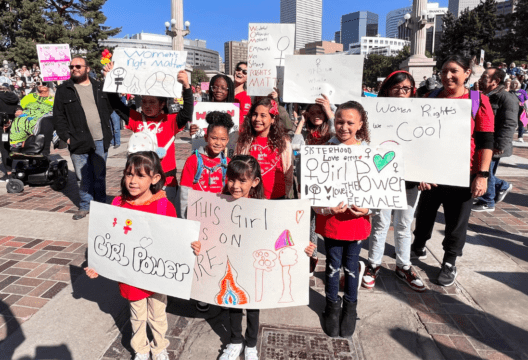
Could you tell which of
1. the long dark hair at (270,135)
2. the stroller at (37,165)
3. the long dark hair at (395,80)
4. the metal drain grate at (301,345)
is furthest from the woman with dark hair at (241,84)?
the stroller at (37,165)

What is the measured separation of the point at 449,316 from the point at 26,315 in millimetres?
3398

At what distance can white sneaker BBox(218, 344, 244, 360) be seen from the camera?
243 cm

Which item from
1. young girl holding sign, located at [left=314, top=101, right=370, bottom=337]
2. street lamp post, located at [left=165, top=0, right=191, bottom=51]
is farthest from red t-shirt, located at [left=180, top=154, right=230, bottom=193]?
street lamp post, located at [left=165, top=0, right=191, bottom=51]

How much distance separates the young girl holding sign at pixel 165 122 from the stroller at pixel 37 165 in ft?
11.7

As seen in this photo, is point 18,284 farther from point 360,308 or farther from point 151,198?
point 360,308

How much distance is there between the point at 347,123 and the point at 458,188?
1.48 m

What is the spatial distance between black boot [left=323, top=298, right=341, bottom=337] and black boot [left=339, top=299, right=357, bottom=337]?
0.15 feet

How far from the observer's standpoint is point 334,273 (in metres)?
2.76

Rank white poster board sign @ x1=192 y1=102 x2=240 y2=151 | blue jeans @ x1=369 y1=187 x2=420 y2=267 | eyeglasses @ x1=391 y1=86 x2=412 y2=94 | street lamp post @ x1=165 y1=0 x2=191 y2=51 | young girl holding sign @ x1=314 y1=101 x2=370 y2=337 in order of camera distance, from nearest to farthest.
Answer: young girl holding sign @ x1=314 y1=101 x2=370 y2=337, eyeglasses @ x1=391 y1=86 x2=412 y2=94, blue jeans @ x1=369 y1=187 x2=420 y2=267, white poster board sign @ x1=192 y1=102 x2=240 y2=151, street lamp post @ x1=165 y1=0 x2=191 y2=51

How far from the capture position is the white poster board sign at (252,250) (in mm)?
2305

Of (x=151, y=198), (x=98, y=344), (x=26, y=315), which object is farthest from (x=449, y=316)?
(x=26, y=315)

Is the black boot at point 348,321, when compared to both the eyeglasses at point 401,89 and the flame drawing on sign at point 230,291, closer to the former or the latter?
the flame drawing on sign at point 230,291

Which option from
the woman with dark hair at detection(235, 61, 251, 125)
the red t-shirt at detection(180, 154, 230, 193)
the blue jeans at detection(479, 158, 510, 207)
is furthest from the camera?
the blue jeans at detection(479, 158, 510, 207)

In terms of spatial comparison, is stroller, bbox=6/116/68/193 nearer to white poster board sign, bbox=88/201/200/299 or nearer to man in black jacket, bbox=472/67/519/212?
white poster board sign, bbox=88/201/200/299
